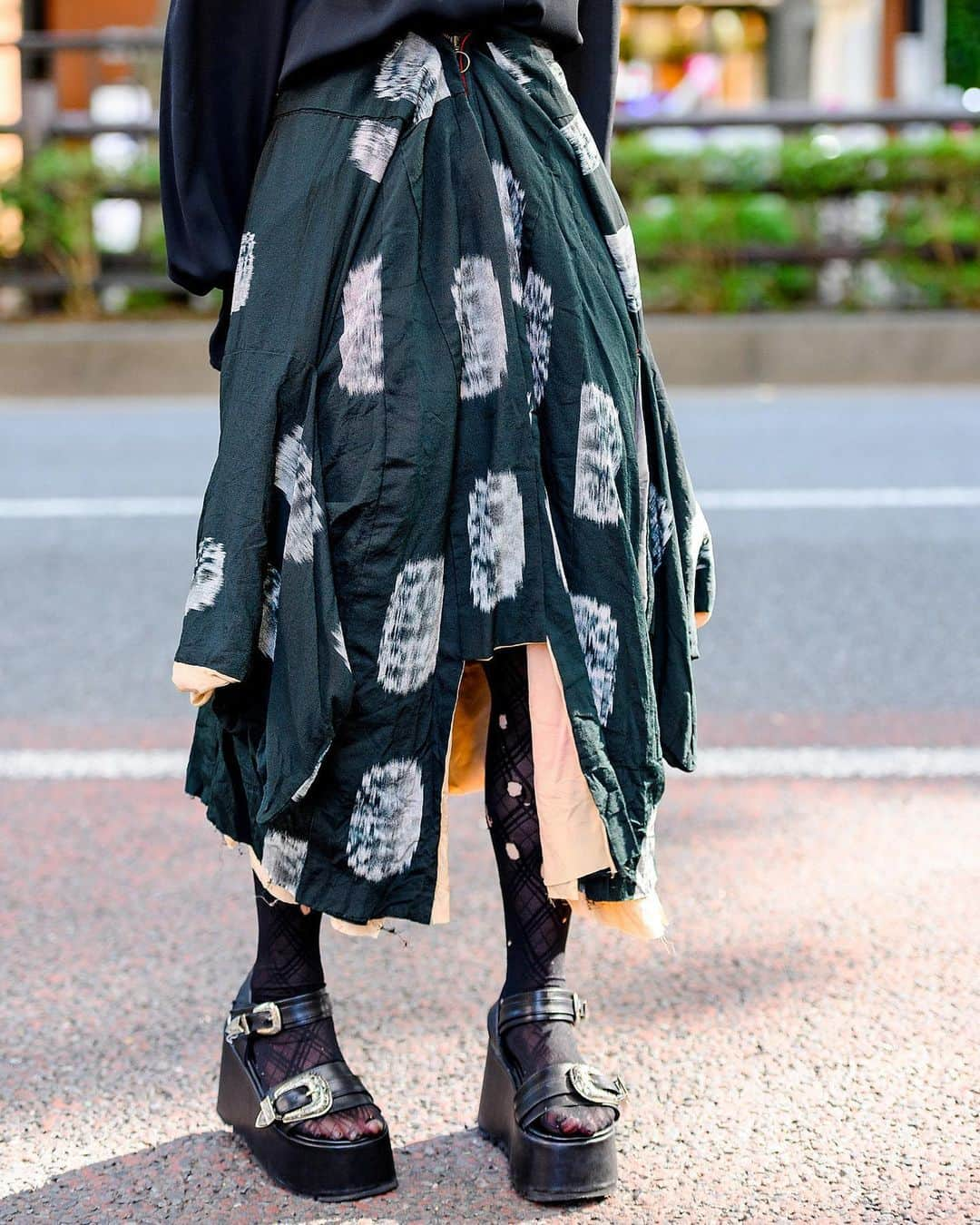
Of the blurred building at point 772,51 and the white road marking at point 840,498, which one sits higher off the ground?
the blurred building at point 772,51

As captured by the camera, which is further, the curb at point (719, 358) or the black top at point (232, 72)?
the curb at point (719, 358)

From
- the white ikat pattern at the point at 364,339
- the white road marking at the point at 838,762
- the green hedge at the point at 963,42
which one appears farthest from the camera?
the green hedge at the point at 963,42

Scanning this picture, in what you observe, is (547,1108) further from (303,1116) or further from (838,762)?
(838,762)

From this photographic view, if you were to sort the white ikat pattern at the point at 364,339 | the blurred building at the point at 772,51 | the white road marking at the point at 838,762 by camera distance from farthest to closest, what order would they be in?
the blurred building at the point at 772,51 < the white road marking at the point at 838,762 < the white ikat pattern at the point at 364,339

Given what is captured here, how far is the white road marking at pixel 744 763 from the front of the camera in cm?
364

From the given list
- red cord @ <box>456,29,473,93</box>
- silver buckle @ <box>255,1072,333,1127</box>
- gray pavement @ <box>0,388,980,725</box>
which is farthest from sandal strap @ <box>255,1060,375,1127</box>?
gray pavement @ <box>0,388,980,725</box>

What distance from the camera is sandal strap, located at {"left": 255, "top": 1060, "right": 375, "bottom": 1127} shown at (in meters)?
2.00

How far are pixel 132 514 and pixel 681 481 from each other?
4.40 metres

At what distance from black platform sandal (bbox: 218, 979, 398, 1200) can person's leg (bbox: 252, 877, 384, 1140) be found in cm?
1

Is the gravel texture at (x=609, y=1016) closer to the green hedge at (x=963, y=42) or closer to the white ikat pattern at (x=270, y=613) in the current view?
the white ikat pattern at (x=270, y=613)

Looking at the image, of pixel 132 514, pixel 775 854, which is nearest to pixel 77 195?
pixel 132 514

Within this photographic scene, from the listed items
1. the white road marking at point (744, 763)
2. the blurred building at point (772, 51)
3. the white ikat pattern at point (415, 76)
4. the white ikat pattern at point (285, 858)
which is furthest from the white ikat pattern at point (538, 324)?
the blurred building at point (772, 51)

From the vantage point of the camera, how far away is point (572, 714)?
1.89 meters

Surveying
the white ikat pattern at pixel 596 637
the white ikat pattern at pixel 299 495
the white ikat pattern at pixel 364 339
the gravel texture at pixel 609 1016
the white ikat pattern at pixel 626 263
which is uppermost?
the white ikat pattern at pixel 626 263
